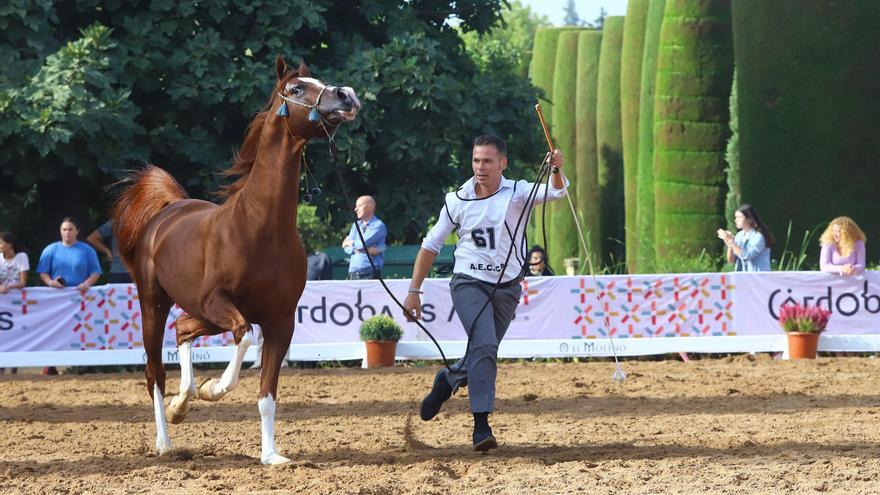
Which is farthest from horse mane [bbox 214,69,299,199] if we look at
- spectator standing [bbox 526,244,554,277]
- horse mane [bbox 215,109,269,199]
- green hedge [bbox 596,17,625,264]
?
green hedge [bbox 596,17,625,264]

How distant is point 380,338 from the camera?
15367 mm

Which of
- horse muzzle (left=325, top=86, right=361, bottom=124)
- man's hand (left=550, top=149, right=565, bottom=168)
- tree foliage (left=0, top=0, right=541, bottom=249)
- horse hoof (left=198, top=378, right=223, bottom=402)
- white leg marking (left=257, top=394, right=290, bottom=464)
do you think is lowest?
white leg marking (left=257, top=394, right=290, bottom=464)

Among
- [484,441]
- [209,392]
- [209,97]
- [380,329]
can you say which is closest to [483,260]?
[484,441]

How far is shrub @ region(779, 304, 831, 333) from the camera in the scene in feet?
49.4

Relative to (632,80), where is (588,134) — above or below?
below

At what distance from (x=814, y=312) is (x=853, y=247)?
3.29 ft

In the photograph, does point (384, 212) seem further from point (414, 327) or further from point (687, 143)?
point (687, 143)

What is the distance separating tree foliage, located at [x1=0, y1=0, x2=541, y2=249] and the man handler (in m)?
9.45

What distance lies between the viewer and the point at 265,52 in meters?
19.1

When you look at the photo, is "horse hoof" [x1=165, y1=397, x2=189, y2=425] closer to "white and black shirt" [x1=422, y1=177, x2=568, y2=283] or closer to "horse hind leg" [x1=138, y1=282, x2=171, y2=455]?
"horse hind leg" [x1=138, y1=282, x2=171, y2=455]

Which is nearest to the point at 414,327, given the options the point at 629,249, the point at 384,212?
the point at 384,212

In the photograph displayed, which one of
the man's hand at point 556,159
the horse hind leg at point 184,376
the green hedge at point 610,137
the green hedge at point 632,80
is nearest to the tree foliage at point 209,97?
the horse hind leg at point 184,376

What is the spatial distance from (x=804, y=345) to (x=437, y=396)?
7687 millimetres

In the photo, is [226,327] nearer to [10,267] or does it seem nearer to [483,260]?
[483,260]
